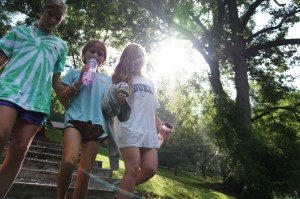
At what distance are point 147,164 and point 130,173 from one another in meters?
0.29

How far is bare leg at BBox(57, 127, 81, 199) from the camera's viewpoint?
281cm

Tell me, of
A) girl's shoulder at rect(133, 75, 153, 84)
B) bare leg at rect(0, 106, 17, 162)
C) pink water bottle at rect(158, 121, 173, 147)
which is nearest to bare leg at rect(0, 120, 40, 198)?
bare leg at rect(0, 106, 17, 162)

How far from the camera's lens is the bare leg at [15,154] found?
255 cm

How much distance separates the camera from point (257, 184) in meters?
8.23

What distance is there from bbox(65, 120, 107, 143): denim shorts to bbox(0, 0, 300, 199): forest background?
6268 mm

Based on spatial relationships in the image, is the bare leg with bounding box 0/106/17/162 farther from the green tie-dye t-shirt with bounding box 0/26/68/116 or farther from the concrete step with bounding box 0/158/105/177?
the concrete step with bounding box 0/158/105/177

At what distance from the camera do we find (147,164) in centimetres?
352

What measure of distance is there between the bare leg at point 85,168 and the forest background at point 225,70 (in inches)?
248

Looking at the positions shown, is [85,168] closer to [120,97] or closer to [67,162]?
[67,162]

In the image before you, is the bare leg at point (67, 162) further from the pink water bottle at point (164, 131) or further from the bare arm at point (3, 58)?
the pink water bottle at point (164, 131)

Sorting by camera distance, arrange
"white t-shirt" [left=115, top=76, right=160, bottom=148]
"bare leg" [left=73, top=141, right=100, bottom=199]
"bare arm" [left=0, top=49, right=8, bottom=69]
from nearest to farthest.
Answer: "bare arm" [left=0, top=49, right=8, bottom=69], "bare leg" [left=73, top=141, right=100, bottom=199], "white t-shirt" [left=115, top=76, right=160, bottom=148]

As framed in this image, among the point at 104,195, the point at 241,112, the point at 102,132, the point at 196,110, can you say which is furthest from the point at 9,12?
the point at 102,132

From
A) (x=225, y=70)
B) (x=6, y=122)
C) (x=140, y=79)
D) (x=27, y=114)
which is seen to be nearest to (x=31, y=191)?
(x=27, y=114)

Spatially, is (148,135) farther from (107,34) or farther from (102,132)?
(107,34)
